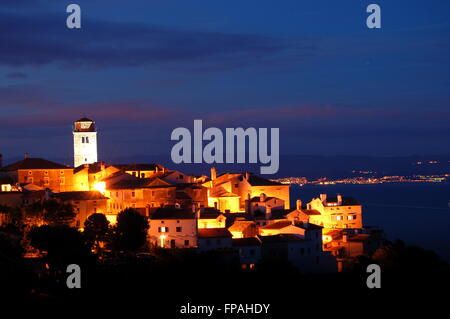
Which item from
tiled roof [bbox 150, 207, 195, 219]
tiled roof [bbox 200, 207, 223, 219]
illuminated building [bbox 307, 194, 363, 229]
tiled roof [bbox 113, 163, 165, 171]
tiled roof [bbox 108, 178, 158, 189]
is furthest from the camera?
tiled roof [bbox 113, 163, 165, 171]

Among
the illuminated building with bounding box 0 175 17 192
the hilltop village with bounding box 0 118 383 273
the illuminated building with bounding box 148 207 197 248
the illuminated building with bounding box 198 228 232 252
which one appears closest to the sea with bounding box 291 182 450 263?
the hilltop village with bounding box 0 118 383 273

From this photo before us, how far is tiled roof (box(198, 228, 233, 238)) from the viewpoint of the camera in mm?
50453

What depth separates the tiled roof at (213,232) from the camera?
50.5 m

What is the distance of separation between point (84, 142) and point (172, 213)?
2227 centimetres

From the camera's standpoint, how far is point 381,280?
48125 millimetres

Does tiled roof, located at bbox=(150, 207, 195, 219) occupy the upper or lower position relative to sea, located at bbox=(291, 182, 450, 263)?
upper

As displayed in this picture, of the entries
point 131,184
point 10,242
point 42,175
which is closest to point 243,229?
point 131,184

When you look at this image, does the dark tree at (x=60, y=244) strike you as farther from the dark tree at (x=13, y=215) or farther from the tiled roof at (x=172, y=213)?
the tiled roof at (x=172, y=213)

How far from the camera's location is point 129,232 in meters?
49.8

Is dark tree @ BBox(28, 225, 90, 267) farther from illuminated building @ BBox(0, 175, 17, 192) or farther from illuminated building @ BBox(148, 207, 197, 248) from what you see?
illuminated building @ BBox(0, 175, 17, 192)

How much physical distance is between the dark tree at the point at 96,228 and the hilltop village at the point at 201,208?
2752 mm

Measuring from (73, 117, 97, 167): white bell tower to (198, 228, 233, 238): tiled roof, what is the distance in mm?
23323

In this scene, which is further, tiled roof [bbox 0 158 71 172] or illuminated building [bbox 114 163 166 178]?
illuminated building [bbox 114 163 166 178]
